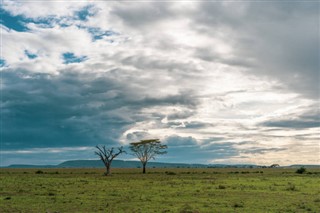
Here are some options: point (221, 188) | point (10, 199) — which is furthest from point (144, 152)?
point (10, 199)

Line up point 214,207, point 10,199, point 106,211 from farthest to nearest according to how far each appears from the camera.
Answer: point 10,199, point 214,207, point 106,211

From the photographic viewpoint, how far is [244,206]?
1013 inches

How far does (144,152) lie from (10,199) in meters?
75.9

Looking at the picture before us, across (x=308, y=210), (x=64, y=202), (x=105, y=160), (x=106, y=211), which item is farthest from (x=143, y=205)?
(x=105, y=160)

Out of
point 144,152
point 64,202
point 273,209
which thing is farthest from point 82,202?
point 144,152

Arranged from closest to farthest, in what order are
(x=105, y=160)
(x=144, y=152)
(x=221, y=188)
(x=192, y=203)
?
(x=192, y=203) < (x=221, y=188) < (x=105, y=160) < (x=144, y=152)

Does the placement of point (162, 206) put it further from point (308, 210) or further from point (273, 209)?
point (308, 210)

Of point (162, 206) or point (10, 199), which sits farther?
point (10, 199)

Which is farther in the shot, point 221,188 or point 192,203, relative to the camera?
point 221,188

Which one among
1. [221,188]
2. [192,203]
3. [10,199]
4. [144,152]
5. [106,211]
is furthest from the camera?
[144,152]

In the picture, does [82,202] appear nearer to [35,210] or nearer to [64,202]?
[64,202]

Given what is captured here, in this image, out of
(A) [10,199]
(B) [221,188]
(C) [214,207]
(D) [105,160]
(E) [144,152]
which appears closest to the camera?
(C) [214,207]

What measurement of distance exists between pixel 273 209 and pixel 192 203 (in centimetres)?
578

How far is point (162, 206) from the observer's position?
25688 mm
